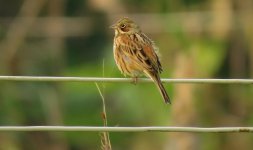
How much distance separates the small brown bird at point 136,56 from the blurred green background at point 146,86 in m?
3.06

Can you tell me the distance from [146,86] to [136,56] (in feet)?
17.8

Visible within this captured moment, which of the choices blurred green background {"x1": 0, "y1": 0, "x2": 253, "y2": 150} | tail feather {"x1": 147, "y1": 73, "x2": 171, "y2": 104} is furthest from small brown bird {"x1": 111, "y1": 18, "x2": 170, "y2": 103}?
blurred green background {"x1": 0, "y1": 0, "x2": 253, "y2": 150}

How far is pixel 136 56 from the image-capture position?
10414mm

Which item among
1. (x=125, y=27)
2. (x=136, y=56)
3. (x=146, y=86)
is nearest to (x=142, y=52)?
(x=136, y=56)

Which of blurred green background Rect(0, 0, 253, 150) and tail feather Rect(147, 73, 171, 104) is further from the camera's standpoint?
blurred green background Rect(0, 0, 253, 150)

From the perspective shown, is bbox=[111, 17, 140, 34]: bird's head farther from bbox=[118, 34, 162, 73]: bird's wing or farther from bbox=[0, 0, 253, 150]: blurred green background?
bbox=[0, 0, 253, 150]: blurred green background

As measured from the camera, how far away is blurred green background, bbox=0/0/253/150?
48.7 feet

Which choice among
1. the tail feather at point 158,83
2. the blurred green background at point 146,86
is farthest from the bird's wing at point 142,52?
the blurred green background at point 146,86

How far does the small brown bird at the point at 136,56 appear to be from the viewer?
10227mm

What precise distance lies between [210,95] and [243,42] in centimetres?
229

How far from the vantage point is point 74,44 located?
20094mm

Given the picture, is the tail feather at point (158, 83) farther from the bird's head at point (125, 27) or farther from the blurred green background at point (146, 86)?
the blurred green background at point (146, 86)

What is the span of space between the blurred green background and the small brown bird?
3057 mm

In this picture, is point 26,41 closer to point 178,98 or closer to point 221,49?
point 221,49
